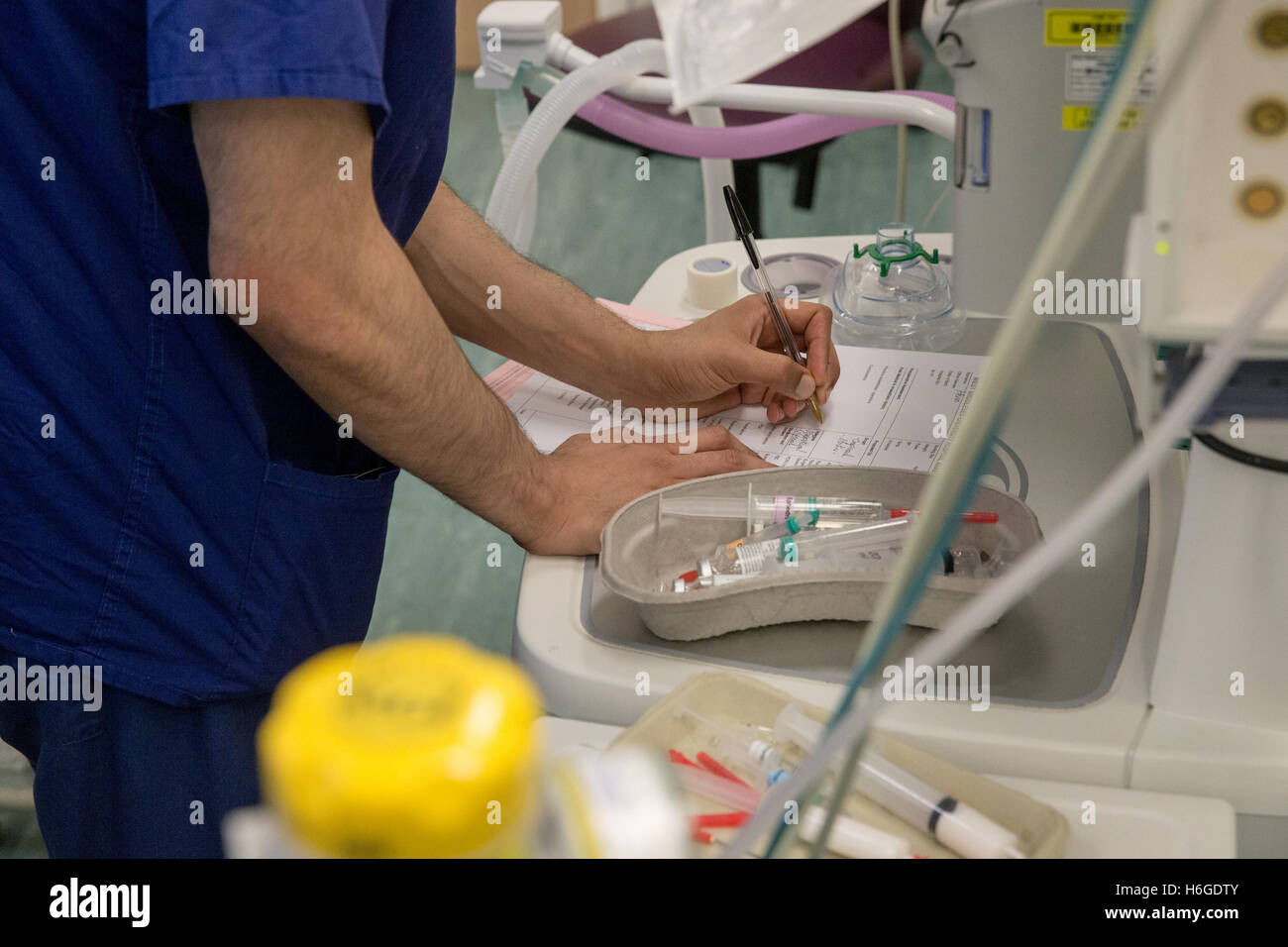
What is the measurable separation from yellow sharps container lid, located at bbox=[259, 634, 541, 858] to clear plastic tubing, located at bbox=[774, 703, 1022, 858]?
1.14 ft

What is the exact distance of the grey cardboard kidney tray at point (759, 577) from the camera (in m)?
0.75

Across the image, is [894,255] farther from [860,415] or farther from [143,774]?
[143,774]

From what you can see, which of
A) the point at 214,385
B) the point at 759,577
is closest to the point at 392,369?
the point at 214,385

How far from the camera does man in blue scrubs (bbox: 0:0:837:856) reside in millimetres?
679

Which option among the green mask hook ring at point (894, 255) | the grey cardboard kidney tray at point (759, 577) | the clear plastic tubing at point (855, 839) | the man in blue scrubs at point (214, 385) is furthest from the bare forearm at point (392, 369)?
the green mask hook ring at point (894, 255)

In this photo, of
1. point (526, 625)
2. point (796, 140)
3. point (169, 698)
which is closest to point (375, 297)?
point (526, 625)

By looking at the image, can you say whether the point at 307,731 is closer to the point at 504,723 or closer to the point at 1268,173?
the point at 504,723

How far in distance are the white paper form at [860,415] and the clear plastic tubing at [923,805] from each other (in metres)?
0.32

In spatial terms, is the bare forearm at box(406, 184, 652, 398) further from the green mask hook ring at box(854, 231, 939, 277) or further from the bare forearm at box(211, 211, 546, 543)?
the green mask hook ring at box(854, 231, 939, 277)

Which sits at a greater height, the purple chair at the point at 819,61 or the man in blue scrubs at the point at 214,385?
the purple chair at the point at 819,61

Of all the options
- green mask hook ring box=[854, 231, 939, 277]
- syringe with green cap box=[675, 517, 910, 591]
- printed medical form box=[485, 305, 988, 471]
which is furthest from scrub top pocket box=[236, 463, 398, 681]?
green mask hook ring box=[854, 231, 939, 277]

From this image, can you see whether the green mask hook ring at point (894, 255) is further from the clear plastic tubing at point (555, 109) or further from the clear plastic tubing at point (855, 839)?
the clear plastic tubing at point (855, 839)

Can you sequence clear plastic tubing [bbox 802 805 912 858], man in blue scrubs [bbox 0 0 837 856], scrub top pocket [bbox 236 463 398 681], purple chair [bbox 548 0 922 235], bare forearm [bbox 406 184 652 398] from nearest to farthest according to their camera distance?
clear plastic tubing [bbox 802 805 912 858], man in blue scrubs [bbox 0 0 837 856], scrub top pocket [bbox 236 463 398 681], bare forearm [bbox 406 184 652 398], purple chair [bbox 548 0 922 235]

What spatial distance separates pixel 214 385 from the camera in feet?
2.80
